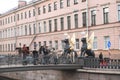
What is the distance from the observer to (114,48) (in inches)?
1626

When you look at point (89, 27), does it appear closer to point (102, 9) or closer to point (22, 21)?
point (102, 9)

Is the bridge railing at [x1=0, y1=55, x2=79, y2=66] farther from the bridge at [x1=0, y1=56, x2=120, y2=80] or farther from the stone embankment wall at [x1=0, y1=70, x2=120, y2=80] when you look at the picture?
the stone embankment wall at [x1=0, y1=70, x2=120, y2=80]

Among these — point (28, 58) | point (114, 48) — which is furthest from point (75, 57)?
point (114, 48)

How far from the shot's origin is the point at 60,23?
2169 inches

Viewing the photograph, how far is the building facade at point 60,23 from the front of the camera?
4253 cm

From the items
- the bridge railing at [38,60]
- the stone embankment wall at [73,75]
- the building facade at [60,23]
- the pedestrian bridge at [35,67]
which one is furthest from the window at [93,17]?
the pedestrian bridge at [35,67]

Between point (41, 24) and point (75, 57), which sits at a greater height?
point (41, 24)

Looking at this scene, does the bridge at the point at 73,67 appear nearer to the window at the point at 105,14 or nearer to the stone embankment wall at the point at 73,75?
the stone embankment wall at the point at 73,75

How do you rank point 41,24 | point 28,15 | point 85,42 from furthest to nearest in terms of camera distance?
point 28,15
point 41,24
point 85,42

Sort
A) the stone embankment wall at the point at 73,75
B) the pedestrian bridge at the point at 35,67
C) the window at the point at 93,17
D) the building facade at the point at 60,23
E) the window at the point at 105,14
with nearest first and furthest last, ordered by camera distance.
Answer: the stone embankment wall at the point at 73,75
the pedestrian bridge at the point at 35,67
the building facade at the point at 60,23
the window at the point at 105,14
the window at the point at 93,17

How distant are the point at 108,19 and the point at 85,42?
1204 cm

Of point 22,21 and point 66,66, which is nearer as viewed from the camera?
point 66,66

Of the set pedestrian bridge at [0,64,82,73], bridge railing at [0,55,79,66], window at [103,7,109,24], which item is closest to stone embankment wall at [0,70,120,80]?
pedestrian bridge at [0,64,82,73]

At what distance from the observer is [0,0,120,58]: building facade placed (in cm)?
4253
